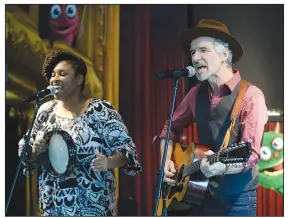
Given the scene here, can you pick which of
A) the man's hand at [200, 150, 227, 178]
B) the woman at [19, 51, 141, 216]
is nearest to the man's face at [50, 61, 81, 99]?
the woman at [19, 51, 141, 216]

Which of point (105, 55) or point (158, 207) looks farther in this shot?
point (105, 55)

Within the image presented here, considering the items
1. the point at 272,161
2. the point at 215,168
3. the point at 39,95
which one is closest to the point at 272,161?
the point at 272,161

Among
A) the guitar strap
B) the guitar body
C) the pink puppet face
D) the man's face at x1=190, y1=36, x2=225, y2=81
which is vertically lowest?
the guitar body

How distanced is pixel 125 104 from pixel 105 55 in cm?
36

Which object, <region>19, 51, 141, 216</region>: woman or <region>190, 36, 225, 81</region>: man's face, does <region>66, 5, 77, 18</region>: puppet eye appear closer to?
<region>19, 51, 141, 216</region>: woman

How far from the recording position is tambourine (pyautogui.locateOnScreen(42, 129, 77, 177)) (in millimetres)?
4297

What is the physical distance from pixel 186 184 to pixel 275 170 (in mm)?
661

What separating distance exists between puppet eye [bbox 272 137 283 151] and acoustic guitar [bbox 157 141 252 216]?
17.6 inches

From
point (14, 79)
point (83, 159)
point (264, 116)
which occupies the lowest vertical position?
point (83, 159)

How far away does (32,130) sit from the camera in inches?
177

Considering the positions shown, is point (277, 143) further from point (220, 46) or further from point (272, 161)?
point (220, 46)

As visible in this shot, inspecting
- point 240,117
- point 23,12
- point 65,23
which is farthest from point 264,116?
point 23,12

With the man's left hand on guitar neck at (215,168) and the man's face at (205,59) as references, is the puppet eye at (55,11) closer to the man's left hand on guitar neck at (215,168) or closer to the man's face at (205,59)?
the man's face at (205,59)
